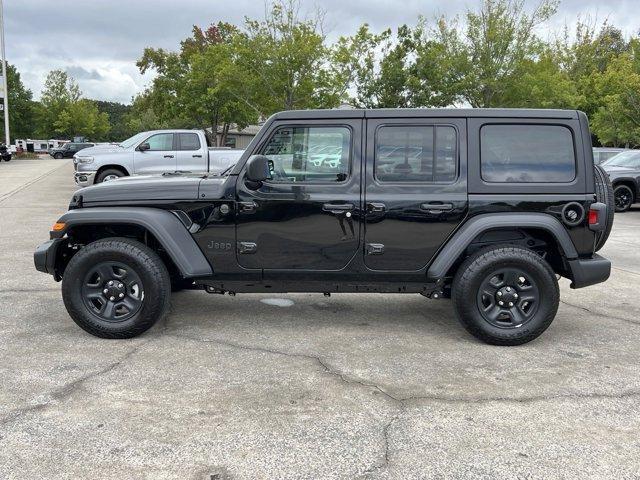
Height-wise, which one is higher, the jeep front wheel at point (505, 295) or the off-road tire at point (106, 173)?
the off-road tire at point (106, 173)

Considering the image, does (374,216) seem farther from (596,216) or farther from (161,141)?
(161,141)

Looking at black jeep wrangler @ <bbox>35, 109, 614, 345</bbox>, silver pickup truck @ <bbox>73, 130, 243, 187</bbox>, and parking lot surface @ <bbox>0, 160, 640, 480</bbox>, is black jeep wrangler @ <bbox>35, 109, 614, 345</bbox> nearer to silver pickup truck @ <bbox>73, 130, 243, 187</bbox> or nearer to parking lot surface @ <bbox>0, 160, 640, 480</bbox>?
A: parking lot surface @ <bbox>0, 160, 640, 480</bbox>

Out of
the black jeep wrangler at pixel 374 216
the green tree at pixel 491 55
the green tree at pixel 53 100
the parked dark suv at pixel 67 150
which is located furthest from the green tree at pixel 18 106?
the black jeep wrangler at pixel 374 216

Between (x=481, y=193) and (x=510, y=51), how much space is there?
24.4 m

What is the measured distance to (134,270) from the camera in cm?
439

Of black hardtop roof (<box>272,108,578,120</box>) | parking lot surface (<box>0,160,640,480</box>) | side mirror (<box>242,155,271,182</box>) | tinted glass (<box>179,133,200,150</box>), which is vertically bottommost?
parking lot surface (<box>0,160,640,480</box>)

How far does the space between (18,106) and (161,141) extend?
6650 cm

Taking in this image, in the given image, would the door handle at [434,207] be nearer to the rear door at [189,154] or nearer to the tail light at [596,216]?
the tail light at [596,216]

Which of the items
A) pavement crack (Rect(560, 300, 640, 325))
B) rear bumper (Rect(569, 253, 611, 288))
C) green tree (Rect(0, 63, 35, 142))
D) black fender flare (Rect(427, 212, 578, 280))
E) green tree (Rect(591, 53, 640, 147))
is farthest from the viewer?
green tree (Rect(0, 63, 35, 142))

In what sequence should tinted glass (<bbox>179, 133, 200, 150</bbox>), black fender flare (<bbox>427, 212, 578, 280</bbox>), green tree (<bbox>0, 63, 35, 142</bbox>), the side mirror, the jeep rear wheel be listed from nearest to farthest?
1. the side mirror
2. black fender flare (<bbox>427, 212, 578, 280</bbox>)
3. tinted glass (<bbox>179, 133, 200, 150</bbox>)
4. the jeep rear wheel
5. green tree (<bbox>0, 63, 35, 142</bbox>)

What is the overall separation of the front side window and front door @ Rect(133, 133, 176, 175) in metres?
10.1

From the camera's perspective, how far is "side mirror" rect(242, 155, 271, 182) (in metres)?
4.20

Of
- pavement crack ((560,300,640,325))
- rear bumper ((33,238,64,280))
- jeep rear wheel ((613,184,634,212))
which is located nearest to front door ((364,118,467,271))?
pavement crack ((560,300,640,325))

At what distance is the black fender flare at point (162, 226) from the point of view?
4359mm
